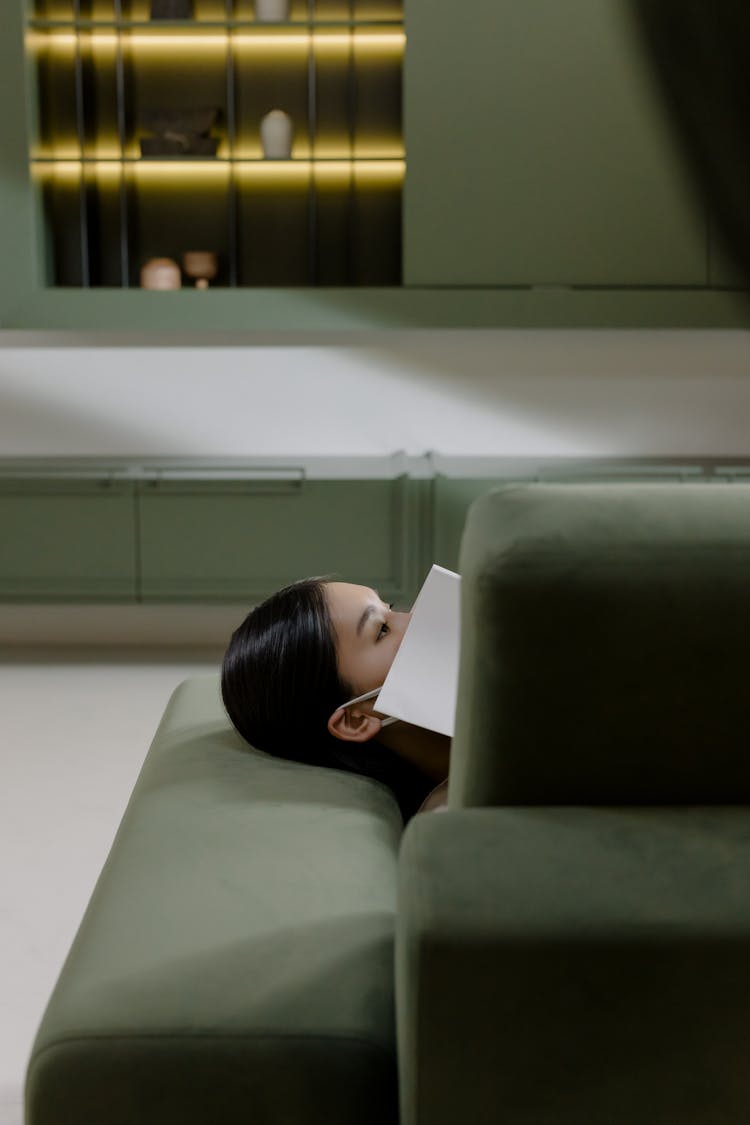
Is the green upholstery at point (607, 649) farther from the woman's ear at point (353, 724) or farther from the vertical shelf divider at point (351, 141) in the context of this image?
the vertical shelf divider at point (351, 141)

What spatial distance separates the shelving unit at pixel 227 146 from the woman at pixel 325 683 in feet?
10.6

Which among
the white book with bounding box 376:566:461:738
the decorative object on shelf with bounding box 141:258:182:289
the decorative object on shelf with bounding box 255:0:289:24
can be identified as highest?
the decorative object on shelf with bounding box 255:0:289:24

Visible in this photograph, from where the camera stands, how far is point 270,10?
4371mm

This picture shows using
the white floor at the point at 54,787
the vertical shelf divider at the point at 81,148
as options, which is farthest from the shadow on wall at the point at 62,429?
the white floor at the point at 54,787

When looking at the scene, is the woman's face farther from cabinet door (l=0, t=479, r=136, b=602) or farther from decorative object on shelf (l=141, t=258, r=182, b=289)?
decorative object on shelf (l=141, t=258, r=182, b=289)

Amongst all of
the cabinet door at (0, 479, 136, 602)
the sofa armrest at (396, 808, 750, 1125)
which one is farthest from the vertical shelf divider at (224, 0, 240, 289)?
the sofa armrest at (396, 808, 750, 1125)

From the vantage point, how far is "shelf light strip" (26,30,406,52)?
4438 millimetres

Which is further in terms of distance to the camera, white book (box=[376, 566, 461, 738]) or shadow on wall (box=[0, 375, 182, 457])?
shadow on wall (box=[0, 375, 182, 457])

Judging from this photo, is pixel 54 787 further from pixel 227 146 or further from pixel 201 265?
pixel 227 146

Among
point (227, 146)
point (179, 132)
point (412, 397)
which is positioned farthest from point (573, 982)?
point (227, 146)

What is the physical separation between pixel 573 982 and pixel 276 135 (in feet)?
13.8

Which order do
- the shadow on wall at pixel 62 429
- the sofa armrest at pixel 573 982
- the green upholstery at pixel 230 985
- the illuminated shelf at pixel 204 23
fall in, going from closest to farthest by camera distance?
the sofa armrest at pixel 573 982
the green upholstery at pixel 230 985
the illuminated shelf at pixel 204 23
the shadow on wall at pixel 62 429

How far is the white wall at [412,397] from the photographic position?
448cm

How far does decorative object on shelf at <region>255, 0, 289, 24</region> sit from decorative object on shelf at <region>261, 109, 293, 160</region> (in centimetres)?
32
